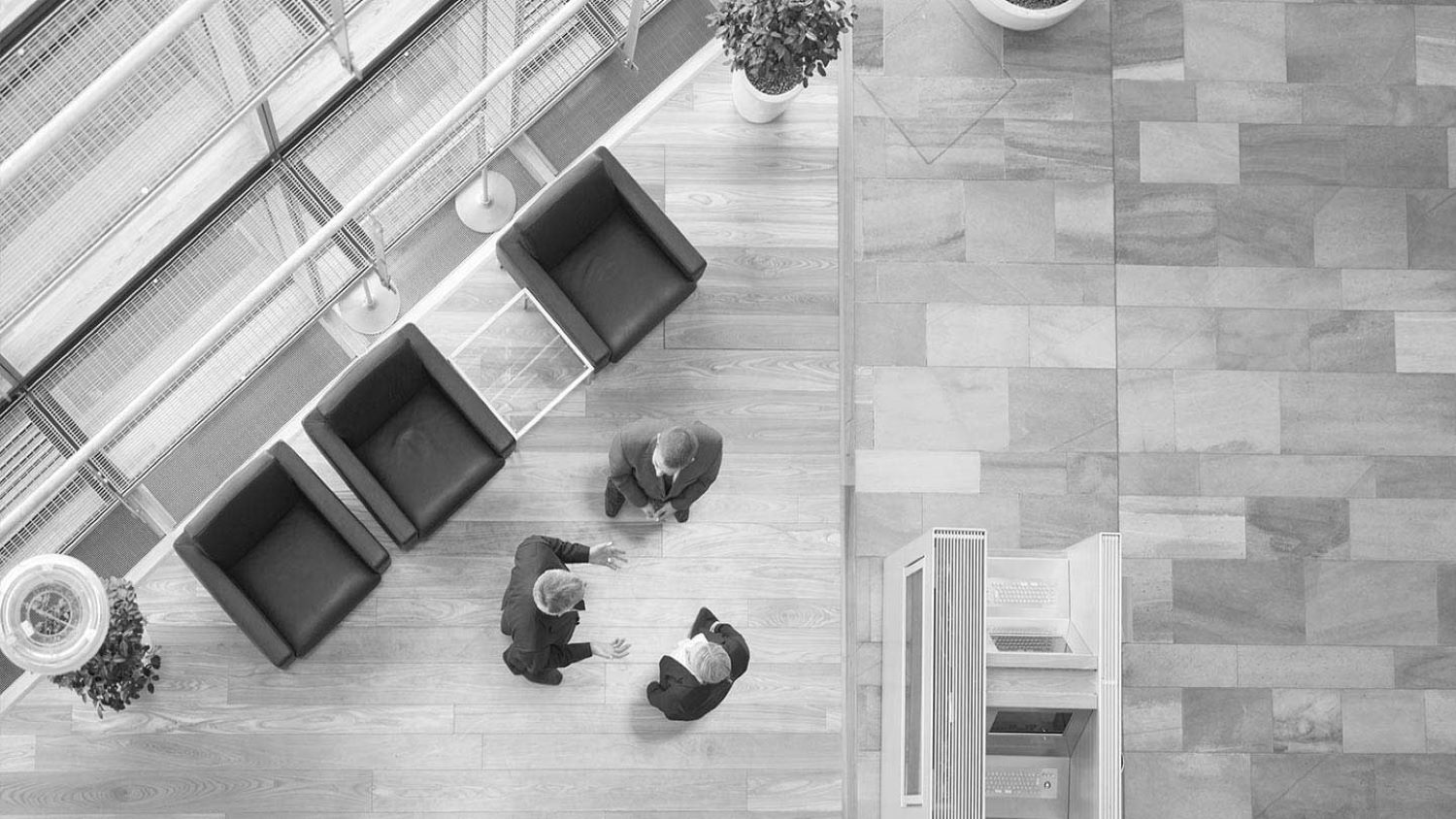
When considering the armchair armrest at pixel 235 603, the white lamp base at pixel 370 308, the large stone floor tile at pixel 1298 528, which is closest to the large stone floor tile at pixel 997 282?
the large stone floor tile at pixel 1298 528

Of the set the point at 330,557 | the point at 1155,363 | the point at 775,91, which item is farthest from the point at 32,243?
the point at 1155,363

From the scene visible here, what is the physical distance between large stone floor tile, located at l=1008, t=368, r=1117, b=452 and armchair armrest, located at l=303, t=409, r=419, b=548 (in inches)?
113

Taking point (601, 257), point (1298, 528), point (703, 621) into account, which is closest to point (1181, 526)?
point (1298, 528)

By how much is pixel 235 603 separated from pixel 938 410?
128 inches

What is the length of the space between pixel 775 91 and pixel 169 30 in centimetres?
260

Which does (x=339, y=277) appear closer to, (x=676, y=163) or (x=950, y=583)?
(x=676, y=163)

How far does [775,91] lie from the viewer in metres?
5.64

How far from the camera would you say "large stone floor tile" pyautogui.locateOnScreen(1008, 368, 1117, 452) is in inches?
232

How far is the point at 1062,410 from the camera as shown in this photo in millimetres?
5906

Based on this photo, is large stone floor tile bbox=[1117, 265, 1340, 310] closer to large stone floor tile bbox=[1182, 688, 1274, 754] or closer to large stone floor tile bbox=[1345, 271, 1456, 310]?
large stone floor tile bbox=[1345, 271, 1456, 310]

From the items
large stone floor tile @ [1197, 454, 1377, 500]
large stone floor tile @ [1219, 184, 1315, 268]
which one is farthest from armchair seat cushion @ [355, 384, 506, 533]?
large stone floor tile @ [1219, 184, 1315, 268]

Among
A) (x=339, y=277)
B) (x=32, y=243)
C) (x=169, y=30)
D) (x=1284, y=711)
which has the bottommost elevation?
(x=1284, y=711)

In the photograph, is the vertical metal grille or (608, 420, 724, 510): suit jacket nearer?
the vertical metal grille

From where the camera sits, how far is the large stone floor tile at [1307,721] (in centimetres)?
580
